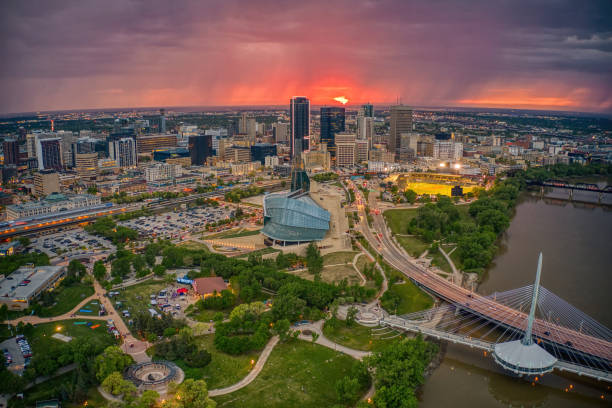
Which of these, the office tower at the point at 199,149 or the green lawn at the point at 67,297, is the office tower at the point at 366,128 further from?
the green lawn at the point at 67,297

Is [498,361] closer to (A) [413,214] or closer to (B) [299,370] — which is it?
(B) [299,370]

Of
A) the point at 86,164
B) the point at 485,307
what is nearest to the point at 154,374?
the point at 485,307

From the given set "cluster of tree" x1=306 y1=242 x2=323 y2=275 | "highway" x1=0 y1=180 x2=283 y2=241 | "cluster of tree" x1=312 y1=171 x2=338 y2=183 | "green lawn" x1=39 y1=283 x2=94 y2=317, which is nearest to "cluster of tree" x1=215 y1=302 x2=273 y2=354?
"cluster of tree" x1=306 y1=242 x2=323 y2=275

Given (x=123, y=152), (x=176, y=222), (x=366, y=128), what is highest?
(x=366, y=128)

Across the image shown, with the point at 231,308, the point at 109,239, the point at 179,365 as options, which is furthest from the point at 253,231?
the point at 179,365

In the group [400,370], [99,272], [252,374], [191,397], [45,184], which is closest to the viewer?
[191,397]

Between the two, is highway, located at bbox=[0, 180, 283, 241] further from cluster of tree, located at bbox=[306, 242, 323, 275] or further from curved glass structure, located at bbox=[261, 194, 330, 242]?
cluster of tree, located at bbox=[306, 242, 323, 275]

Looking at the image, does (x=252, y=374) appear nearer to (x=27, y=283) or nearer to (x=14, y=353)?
(x=14, y=353)
